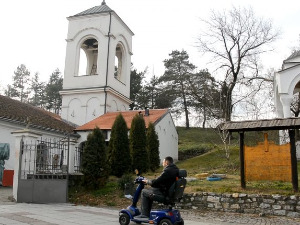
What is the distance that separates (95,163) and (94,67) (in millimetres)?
19083

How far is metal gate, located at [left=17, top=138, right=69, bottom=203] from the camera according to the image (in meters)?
11.6

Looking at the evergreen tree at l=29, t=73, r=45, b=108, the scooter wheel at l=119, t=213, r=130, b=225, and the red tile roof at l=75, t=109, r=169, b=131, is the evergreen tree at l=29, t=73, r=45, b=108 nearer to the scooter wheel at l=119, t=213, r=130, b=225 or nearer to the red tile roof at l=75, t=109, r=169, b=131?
the red tile roof at l=75, t=109, r=169, b=131

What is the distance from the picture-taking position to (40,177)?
39.4ft

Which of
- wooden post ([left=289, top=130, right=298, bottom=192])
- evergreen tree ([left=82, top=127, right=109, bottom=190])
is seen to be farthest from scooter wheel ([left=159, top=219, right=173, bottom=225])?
evergreen tree ([left=82, top=127, right=109, bottom=190])

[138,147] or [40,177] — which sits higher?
[138,147]

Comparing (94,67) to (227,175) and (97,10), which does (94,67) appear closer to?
(97,10)

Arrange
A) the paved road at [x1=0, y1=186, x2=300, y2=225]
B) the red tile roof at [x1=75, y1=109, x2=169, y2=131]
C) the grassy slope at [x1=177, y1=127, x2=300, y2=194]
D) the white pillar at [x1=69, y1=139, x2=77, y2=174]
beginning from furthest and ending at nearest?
the red tile roof at [x1=75, y1=109, x2=169, y2=131] → the white pillar at [x1=69, y1=139, x2=77, y2=174] → the grassy slope at [x1=177, y1=127, x2=300, y2=194] → the paved road at [x1=0, y1=186, x2=300, y2=225]

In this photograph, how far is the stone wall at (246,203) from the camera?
961cm

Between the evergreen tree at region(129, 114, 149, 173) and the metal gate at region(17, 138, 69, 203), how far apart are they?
18.8 ft

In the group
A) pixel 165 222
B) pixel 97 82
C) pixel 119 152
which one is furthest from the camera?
pixel 97 82

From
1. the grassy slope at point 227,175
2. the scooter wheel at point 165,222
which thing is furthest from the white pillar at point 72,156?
the scooter wheel at point 165,222

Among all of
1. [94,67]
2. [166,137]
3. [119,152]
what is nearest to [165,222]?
[119,152]

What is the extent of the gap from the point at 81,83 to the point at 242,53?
51.2ft

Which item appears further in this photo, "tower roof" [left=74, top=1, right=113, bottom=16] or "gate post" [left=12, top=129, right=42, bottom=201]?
"tower roof" [left=74, top=1, right=113, bottom=16]
